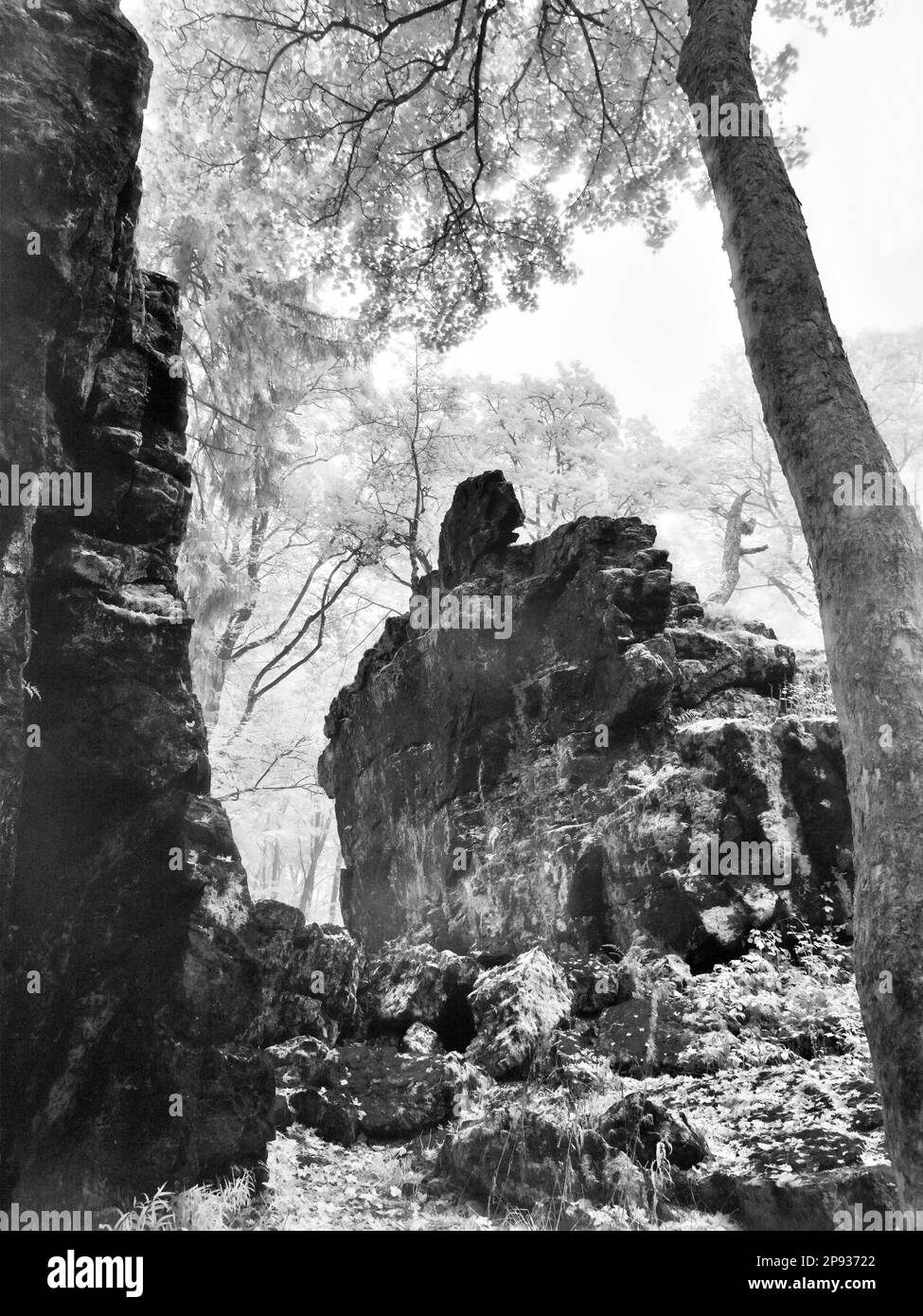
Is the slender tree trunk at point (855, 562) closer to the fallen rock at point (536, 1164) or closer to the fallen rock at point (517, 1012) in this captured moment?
the fallen rock at point (536, 1164)

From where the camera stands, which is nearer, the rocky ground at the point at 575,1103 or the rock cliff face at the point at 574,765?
the rocky ground at the point at 575,1103

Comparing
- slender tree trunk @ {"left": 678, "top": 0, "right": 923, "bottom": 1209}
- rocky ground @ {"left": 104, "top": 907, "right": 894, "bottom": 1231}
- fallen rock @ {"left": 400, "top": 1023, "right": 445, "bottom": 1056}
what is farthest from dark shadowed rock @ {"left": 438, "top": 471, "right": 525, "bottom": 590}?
slender tree trunk @ {"left": 678, "top": 0, "right": 923, "bottom": 1209}

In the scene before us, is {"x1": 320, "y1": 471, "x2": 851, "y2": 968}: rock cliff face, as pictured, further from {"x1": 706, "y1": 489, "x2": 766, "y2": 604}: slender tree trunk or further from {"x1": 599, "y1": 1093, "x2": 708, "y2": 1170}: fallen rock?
{"x1": 706, "y1": 489, "x2": 766, "y2": 604}: slender tree trunk

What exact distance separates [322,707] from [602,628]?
57.5 feet

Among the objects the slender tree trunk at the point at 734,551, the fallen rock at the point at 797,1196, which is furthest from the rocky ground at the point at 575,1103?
the slender tree trunk at the point at 734,551

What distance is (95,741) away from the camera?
4.86m

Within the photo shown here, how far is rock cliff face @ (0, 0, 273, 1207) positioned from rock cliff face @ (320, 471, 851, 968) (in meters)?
4.57

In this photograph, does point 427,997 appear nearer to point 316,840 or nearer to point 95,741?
point 95,741

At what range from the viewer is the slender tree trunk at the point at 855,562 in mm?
2854

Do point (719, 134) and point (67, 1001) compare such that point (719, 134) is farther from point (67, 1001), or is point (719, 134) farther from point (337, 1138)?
point (337, 1138)

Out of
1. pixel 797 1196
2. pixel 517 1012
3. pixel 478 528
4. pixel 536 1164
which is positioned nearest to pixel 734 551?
pixel 478 528

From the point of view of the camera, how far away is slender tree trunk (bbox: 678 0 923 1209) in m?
2.85

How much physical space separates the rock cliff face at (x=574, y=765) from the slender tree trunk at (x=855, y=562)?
4738 mm

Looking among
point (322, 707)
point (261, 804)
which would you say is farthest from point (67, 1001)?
point (322, 707)
